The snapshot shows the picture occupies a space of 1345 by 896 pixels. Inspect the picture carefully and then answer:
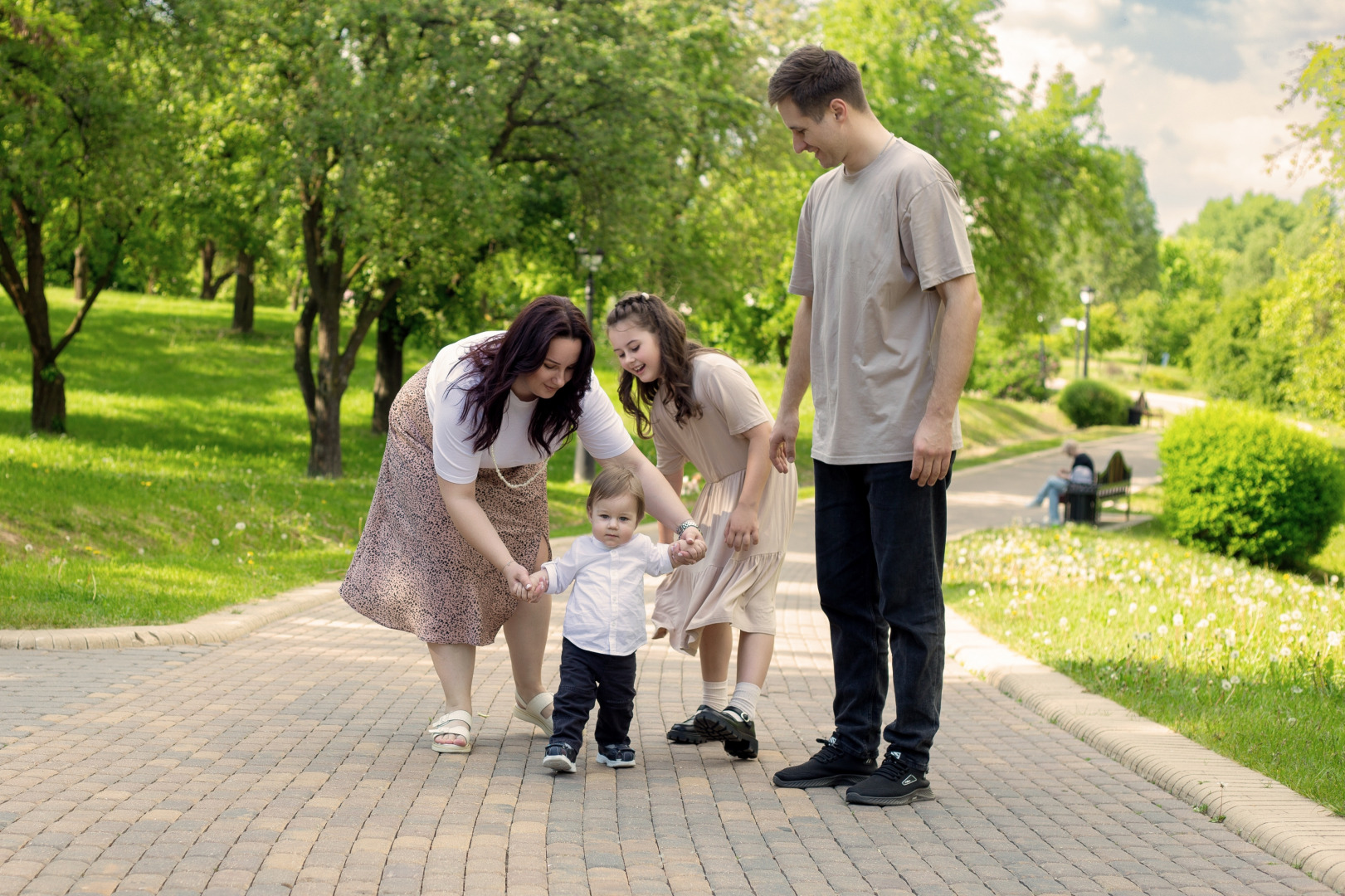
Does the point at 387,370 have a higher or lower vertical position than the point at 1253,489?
higher

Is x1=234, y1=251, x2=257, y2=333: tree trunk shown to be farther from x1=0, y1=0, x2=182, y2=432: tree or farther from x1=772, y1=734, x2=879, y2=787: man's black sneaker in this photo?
x1=772, y1=734, x2=879, y2=787: man's black sneaker

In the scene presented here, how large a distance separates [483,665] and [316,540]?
6023mm

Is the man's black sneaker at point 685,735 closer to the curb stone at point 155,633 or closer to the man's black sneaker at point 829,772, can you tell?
the man's black sneaker at point 829,772

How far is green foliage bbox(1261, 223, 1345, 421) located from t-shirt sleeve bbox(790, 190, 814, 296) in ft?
72.7

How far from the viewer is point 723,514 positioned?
475 cm

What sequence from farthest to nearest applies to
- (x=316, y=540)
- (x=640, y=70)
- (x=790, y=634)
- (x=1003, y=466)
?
(x=1003, y=466) < (x=640, y=70) < (x=316, y=540) < (x=790, y=634)

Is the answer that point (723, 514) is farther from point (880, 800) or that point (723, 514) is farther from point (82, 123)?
point (82, 123)

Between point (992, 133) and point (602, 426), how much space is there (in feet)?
78.2

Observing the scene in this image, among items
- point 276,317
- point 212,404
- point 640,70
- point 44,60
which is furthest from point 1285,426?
point 276,317

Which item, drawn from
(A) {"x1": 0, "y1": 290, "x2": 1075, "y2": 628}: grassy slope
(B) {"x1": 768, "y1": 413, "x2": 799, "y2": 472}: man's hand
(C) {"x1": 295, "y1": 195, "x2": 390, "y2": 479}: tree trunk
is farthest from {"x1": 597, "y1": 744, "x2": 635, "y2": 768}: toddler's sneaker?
(C) {"x1": 295, "y1": 195, "x2": 390, "y2": 479}: tree trunk

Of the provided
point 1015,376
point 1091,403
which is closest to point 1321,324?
point 1091,403

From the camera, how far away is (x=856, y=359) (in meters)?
4.06

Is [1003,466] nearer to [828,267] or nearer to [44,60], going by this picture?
[44,60]

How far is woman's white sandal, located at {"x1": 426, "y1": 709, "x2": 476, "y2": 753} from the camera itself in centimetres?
452
